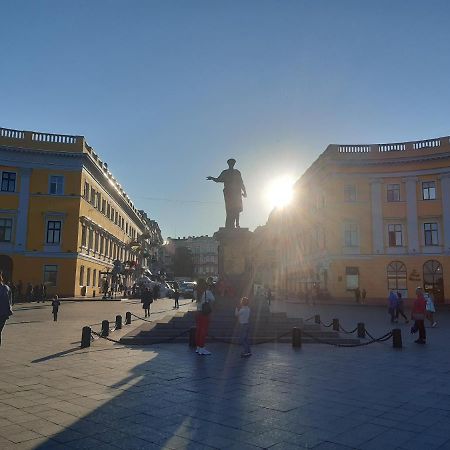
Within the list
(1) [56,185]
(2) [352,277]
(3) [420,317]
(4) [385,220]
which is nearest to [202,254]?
(2) [352,277]

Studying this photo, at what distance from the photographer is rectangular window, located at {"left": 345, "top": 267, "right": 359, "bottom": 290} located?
1594 inches

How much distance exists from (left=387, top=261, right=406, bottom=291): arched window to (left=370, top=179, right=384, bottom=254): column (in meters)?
1.60

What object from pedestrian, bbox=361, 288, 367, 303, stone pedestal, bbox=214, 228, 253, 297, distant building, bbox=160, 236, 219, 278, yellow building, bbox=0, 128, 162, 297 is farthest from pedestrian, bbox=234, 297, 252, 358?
distant building, bbox=160, 236, 219, 278

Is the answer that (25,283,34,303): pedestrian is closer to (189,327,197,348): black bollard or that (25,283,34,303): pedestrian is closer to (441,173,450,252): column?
(189,327,197,348): black bollard

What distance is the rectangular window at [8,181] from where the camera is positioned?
3831 centimetres

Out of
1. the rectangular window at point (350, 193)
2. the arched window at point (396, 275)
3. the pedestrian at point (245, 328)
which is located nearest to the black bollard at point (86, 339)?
the pedestrian at point (245, 328)

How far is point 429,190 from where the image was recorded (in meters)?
40.2

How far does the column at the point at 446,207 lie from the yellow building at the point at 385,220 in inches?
1.8

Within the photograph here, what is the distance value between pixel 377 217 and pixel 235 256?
27374 mm

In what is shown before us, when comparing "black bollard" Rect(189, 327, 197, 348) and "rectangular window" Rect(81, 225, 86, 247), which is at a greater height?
"rectangular window" Rect(81, 225, 86, 247)

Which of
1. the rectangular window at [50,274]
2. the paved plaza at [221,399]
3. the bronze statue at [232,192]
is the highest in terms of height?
the bronze statue at [232,192]

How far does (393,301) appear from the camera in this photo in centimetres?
2223

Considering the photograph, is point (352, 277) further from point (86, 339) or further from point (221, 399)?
point (221, 399)

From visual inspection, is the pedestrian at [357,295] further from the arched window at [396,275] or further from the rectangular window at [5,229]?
the rectangular window at [5,229]
